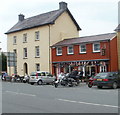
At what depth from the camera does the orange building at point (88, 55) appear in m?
30.5

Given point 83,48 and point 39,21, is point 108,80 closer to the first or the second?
point 83,48

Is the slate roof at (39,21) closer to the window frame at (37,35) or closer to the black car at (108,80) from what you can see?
the window frame at (37,35)

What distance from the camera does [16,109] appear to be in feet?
32.1

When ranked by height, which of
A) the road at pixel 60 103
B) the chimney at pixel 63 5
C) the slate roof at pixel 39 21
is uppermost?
the chimney at pixel 63 5

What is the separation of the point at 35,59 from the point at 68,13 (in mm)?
9518

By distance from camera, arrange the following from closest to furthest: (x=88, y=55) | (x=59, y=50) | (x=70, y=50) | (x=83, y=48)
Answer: (x=88, y=55), (x=83, y=48), (x=70, y=50), (x=59, y=50)

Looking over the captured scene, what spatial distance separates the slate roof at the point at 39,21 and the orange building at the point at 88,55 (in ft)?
15.4

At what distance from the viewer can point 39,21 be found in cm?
4116

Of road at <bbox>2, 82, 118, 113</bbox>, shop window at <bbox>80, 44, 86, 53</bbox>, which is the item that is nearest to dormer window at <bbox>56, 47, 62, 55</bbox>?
shop window at <bbox>80, 44, 86, 53</bbox>

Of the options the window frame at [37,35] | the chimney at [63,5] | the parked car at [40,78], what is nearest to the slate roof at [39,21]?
the chimney at [63,5]

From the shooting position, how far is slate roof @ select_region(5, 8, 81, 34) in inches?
1537

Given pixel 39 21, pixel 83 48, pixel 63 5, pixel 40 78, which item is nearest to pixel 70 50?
pixel 83 48

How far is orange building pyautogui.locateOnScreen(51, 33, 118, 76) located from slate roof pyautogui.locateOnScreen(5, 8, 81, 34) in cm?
470

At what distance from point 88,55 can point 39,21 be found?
12.7m
